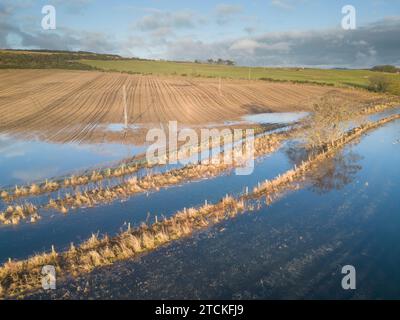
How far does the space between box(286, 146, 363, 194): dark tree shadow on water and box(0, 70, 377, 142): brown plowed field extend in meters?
16.5

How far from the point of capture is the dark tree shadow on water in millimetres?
23469

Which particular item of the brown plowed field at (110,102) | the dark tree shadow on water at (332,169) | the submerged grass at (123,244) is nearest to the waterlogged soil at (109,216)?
the submerged grass at (123,244)

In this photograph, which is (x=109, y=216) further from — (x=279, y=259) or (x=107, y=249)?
(x=279, y=259)

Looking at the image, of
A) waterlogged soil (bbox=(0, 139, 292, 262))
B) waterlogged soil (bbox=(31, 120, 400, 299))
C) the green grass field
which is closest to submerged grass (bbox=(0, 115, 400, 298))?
waterlogged soil (bbox=(31, 120, 400, 299))

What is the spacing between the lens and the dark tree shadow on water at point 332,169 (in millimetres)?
23469

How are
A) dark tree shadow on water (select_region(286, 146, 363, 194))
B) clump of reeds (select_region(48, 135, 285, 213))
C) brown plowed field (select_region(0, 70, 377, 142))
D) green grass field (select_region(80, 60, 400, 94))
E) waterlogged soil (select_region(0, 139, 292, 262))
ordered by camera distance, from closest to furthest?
waterlogged soil (select_region(0, 139, 292, 262)) < clump of reeds (select_region(48, 135, 285, 213)) < dark tree shadow on water (select_region(286, 146, 363, 194)) < brown plowed field (select_region(0, 70, 377, 142)) < green grass field (select_region(80, 60, 400, 94))

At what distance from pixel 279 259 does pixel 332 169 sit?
1387cm

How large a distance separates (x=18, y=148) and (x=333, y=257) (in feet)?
87.9

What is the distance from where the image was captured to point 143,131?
38.2 m

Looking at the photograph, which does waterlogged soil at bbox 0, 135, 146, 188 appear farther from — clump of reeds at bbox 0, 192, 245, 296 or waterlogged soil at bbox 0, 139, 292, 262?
clump of reeds at bbox 0, 192, 245, 296

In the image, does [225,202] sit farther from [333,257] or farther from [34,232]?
[34,232]

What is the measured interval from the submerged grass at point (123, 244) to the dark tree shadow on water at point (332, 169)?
271 centimetres

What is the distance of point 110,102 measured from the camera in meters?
54.3

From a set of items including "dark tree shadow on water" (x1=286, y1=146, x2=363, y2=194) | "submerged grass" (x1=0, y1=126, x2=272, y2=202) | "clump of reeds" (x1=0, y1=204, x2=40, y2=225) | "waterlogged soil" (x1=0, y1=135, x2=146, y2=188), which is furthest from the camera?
"waterlogged soil" (x1=0, y1=135, x2=146, y2=188)
